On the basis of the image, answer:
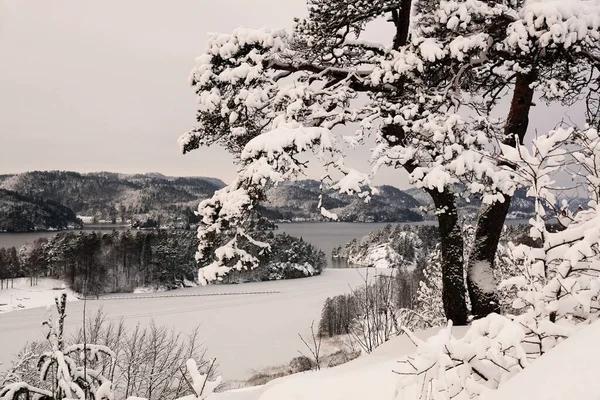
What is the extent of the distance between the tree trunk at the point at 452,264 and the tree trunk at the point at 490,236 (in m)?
0.12

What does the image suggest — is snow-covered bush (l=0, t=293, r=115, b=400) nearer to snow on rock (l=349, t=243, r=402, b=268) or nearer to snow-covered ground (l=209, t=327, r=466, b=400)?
snow-covered ground (l=209, t=327, r=466, b=400)

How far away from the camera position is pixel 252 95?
14.9 feet

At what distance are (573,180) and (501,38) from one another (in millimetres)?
2747

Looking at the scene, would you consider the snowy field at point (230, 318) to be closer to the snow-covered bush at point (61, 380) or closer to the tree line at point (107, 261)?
the tree line at point (107, 261)

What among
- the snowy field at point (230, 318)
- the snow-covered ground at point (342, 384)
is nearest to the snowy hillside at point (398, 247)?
the snowy field at point (230, 318)

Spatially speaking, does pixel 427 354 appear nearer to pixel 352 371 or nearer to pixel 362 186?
pixel 352 371

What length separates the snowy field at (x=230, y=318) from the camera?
36.0 m

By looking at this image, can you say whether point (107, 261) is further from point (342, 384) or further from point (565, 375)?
point (565, 375)

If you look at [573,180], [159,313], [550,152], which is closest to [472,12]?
[573,180]

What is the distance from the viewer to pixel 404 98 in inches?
174

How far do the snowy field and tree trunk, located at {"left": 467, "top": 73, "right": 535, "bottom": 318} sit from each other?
2923 centimetres

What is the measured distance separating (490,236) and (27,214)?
12456cm

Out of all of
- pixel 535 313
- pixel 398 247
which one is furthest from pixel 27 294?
pixel 535 313

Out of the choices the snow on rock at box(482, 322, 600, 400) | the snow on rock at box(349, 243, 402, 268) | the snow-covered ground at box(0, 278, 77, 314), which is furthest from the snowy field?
the snow on rock at box(482, 322, 600, 400)
